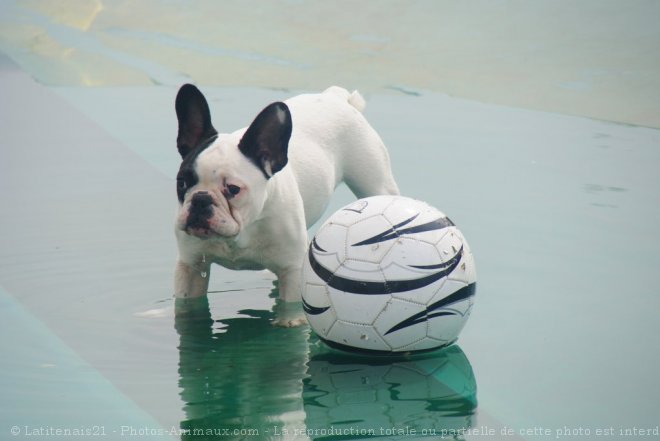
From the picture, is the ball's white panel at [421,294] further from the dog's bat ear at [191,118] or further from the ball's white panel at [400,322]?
the dog's bat ear at [191,118]

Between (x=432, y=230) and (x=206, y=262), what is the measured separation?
1.13 meters

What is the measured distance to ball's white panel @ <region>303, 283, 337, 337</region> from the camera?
3.85 meters

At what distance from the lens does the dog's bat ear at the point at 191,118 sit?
4082 millimetres

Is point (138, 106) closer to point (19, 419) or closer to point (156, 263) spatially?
point (156, 263)

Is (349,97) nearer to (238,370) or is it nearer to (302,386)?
(238,370)

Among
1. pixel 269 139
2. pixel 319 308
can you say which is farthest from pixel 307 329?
pixel 269 139

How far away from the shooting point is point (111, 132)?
840cm

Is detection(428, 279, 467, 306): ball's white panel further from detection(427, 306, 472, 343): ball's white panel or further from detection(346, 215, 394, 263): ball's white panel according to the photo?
detection(346, 215, 394, 263): ball's white panel

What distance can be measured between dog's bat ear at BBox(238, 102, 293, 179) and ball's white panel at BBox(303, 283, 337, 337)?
1.75 ft

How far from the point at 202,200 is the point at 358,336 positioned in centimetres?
80

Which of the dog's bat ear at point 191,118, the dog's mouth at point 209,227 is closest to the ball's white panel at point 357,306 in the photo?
the dog's mouth at point 209,227

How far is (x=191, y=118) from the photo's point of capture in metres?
4.12

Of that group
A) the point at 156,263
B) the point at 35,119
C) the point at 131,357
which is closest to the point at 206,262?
the point at 131,357

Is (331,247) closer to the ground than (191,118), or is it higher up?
closer to the ground
